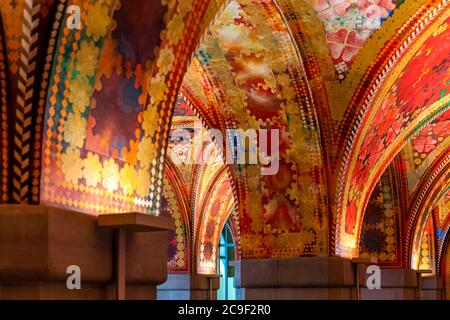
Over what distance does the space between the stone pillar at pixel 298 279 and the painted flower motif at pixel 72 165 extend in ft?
16.9

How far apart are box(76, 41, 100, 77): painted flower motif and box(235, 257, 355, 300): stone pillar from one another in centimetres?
529

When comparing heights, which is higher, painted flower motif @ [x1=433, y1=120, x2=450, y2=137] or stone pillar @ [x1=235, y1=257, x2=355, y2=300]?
painted flower motif @ [x1=433, y1=120, x2=450, y2=137]

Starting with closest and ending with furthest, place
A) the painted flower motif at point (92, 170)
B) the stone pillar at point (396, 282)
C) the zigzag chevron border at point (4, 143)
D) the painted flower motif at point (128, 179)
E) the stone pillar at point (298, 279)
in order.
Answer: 1. the zigzag chevron border at point (4, 143)
2. the painted flower motif at point (92, 170)
3. the painted flower motif at point (128, 179)
4. the stone pillar at point (298, 279)
5. the stone pillar at point (396, 282)

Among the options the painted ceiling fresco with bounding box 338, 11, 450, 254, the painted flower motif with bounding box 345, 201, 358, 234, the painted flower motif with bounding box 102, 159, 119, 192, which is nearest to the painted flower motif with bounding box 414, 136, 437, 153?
the painted ceiling fresco with bounding box 338, 11, 450, 254

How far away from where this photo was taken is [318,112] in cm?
1022

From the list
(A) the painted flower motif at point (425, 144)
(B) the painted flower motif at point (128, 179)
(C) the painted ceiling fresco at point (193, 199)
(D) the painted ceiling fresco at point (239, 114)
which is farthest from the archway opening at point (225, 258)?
(B) the painted flower motif at point (128, 179)

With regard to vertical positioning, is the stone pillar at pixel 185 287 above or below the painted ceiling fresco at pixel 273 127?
below

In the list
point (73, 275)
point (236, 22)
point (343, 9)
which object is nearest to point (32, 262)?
point (73, 275)

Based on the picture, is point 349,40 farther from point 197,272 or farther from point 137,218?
point 197,272

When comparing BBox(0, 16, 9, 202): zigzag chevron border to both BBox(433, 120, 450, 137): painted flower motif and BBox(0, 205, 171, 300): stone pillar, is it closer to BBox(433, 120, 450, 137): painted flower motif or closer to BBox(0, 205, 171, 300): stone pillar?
BBox(0, 205, 171, 300): stone pillar

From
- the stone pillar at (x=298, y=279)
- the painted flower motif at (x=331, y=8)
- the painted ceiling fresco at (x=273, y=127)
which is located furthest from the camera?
the stone pillar at (x=298, y=279)

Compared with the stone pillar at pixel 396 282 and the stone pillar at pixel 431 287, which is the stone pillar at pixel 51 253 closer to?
the stone pillar at pixel 396 282

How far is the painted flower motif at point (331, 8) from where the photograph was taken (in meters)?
9.28

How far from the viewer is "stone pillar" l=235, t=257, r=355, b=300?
32.7ft
